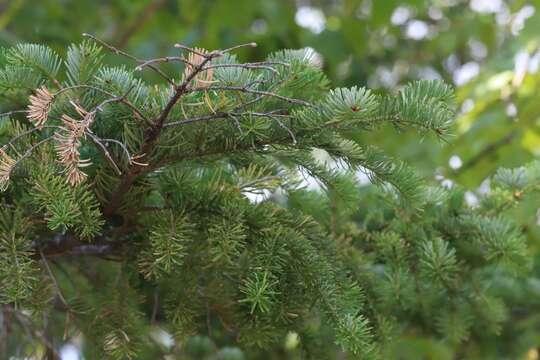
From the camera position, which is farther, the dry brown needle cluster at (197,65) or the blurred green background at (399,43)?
the blurred green background at (399,43)

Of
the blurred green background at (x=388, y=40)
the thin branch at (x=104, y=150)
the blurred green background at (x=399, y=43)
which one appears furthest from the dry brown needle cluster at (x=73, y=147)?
the blurred green background at (x=388, y=40)

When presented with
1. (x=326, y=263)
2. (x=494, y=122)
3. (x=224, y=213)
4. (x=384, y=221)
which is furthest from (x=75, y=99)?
(x=494, y=122)

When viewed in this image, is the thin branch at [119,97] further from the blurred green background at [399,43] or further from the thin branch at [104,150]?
the blurred green background at [399,43]

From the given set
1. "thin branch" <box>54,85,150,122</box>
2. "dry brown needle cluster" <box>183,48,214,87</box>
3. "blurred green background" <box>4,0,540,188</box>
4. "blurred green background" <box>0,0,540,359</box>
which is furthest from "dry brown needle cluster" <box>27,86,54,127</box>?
"blurred green background" <box>4,0,540,188</box>

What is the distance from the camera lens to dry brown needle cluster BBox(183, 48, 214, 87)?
648 mm

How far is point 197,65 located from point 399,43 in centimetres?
225

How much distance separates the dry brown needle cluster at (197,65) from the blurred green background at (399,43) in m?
0.49

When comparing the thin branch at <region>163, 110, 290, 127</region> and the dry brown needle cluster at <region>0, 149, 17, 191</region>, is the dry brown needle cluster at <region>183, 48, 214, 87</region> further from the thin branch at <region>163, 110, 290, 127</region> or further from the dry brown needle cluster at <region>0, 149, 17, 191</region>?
the dry brown needle cluster at <region>0, 149, 17, 191</region>

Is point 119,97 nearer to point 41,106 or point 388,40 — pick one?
point 41,106

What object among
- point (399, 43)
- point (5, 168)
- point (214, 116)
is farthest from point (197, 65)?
point (399, 43)

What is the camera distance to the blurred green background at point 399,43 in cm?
162

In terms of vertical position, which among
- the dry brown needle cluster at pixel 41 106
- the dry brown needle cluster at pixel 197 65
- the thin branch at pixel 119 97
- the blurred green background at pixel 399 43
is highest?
the blurred green background at pixel 399 43

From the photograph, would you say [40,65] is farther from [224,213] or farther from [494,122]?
[494,122]

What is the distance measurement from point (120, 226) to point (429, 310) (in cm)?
48
